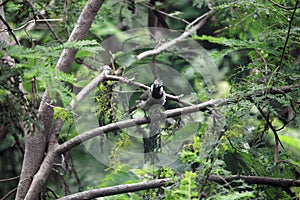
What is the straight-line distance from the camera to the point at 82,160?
4176 millimetres

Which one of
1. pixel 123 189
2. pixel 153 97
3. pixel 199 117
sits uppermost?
pixel 153 97

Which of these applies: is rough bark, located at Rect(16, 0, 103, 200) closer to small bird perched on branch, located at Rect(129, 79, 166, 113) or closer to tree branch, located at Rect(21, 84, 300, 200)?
tree branch, located at Rect(21, 84, 300, 200)

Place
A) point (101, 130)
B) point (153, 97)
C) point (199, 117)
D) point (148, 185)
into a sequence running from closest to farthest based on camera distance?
point (148, 185) < point (101, 130) < point (153, 97) < point (199, 117)

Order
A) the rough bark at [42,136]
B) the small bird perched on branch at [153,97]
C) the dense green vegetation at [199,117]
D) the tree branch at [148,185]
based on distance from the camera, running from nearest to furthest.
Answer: the dense green vegetation at [199,117]
the tree branch at [148,185]
the rough bark at [42,136]
the small bird perched on branch at [153,97]

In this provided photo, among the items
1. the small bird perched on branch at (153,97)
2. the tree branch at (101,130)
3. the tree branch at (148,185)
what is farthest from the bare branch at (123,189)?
the small bird perched on branch at (153,97)

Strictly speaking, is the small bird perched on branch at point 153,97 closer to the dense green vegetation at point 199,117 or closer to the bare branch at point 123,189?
the dense green vegetation at point 199,117

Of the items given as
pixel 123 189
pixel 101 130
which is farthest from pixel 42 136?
pixel 123 189

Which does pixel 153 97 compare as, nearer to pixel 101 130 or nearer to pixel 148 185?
pixel 101 130

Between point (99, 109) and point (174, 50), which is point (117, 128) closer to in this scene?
point (99, 109)

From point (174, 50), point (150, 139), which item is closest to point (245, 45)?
point (150, 139)

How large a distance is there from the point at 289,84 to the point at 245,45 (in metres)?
0.24

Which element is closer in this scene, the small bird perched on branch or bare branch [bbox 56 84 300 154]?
bare branch [bbox 56 84 300 154]

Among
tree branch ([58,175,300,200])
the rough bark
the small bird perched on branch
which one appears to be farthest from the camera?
the small bird perched on branch

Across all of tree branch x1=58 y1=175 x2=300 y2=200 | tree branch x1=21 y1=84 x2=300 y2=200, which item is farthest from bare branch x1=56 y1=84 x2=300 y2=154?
tree branch x1=58 y1=175 x2=300 y2=200
